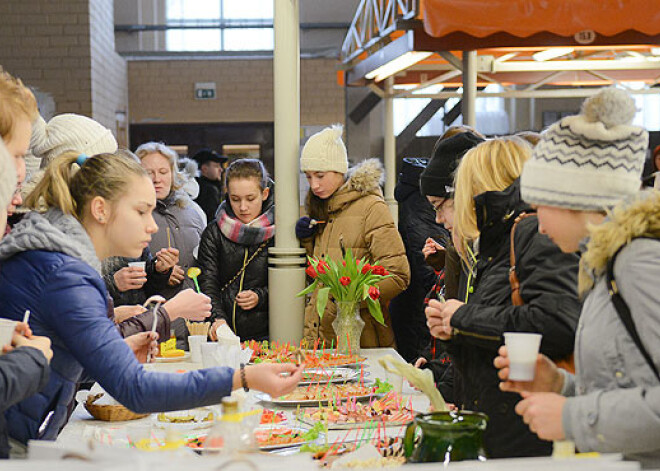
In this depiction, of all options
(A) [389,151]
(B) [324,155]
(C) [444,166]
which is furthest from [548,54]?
(C) [444,166]

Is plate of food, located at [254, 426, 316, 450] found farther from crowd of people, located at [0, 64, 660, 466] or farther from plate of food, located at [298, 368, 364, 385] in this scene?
plate of food, located at [298, 368, 364, 385]

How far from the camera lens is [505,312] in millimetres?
2240

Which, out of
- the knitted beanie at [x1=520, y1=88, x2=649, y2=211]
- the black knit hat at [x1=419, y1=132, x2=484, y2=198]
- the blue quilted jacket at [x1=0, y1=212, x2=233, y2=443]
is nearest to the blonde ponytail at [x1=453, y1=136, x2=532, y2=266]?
the black knit hat at [x1=419, y1=132, x2=484, y2=198]

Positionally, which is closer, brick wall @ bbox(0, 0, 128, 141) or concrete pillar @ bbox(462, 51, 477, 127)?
concrete pillar @ bbox(462, 51, 477, 127)

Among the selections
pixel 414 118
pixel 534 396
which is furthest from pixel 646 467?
pixel 414 118

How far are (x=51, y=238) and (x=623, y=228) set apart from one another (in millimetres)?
1259

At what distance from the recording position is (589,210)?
187 cm

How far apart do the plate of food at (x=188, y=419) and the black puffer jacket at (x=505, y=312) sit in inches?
29.5

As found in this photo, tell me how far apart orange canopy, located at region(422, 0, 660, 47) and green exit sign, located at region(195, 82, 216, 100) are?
293 inches

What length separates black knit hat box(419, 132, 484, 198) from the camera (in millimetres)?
3061

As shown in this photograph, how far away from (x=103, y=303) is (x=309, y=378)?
46.9 inches

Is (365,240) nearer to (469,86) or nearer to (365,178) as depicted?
(365,178)

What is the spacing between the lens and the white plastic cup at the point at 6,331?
1.65 m

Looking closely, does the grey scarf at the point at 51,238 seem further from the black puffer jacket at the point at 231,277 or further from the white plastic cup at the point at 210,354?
the black puffer jacket at the point at 231,277
